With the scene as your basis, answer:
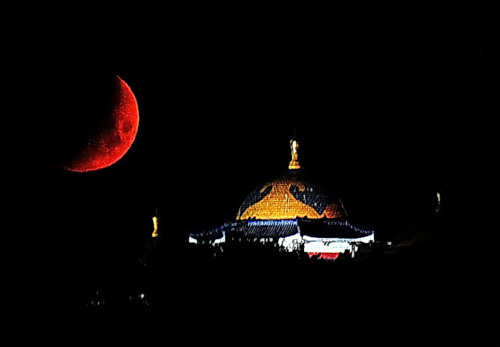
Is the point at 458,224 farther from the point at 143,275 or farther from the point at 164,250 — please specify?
the point at 143,275

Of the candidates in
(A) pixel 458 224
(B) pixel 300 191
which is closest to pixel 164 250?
(A) pixel 458 224

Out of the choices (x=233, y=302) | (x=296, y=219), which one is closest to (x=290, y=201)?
(x=296, y=219)

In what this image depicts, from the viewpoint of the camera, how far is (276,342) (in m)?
10.7

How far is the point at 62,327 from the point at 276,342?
8.04 feet

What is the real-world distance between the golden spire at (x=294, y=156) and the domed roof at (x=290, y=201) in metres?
0.98

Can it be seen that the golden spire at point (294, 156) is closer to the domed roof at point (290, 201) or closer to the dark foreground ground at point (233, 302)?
the domed roof at point (290, 201)

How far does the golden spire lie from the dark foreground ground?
2252cm

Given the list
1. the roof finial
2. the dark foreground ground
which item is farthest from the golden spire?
the dark foreground ground

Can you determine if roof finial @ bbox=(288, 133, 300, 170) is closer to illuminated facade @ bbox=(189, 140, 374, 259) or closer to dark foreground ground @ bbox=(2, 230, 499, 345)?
illuminated facade @ bbox=(189, 140, 374, 259)

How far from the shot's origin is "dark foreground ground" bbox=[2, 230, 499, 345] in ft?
32.0

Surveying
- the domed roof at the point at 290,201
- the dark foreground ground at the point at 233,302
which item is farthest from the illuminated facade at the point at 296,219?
the dark foreground ground at the point at 233,302

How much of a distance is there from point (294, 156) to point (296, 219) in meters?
4.27

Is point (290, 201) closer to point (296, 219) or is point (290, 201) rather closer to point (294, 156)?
point (296, 219)

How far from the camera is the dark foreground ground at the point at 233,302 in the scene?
977cm
